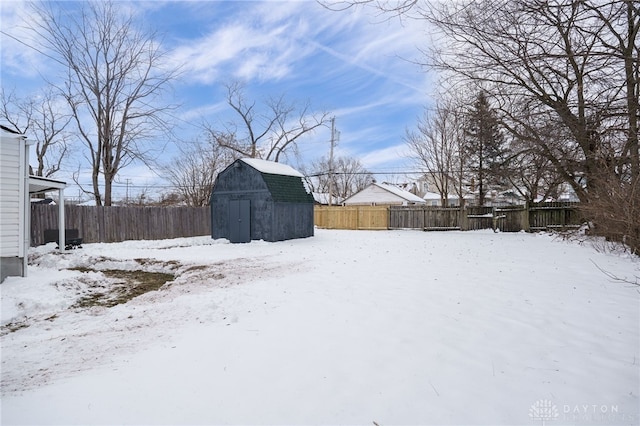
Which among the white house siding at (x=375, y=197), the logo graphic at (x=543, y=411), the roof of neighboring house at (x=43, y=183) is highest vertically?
the white house siding at (x=375, y=197)

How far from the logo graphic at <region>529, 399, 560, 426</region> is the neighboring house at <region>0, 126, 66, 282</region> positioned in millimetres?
8539

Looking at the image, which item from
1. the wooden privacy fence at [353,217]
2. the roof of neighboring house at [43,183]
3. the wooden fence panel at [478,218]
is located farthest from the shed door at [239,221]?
the wooden fence panel at [478,218]

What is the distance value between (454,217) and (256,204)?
1323 cm

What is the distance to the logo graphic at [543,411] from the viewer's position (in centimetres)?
227

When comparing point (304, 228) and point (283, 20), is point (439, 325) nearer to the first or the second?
point (283, 20)

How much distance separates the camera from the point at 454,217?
21672 mm

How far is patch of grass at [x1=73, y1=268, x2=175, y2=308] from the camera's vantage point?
5.83m

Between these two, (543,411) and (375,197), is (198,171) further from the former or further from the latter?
(543,411)

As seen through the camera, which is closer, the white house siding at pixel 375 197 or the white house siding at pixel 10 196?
the white house siding at pixel 10 196

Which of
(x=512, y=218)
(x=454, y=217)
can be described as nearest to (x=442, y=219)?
(x=454, y=217)

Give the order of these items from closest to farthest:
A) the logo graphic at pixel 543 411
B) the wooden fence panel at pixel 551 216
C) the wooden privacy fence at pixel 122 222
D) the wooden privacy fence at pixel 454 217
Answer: the logo graphic at pixel 543 411 → the wooden privacy fence at pixel 122 222 → the wooden fence panel at pixel 551 216 → the wooden privacy fence at pixel 454 217

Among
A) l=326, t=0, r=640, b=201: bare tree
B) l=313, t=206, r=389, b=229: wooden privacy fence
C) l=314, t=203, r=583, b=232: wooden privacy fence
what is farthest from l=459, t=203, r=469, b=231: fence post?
l=326, t=0, r=640, b=201: bare tree

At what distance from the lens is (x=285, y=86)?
26.4 metres

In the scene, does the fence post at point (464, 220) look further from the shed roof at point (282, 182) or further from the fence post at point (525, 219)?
the shed roof at point (282, 182)
